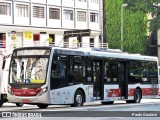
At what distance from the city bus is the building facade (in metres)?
26.8

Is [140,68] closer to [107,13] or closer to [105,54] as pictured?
[105,54]

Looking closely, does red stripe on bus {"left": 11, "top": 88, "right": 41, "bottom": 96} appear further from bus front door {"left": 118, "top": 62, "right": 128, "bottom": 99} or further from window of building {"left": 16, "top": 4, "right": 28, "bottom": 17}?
window of building {"left": 16, "top": 4, "right": 28, "bottom": 17}

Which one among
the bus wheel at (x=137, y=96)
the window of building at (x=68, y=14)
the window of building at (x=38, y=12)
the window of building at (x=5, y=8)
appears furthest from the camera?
the window of building at (x=68, y=14)

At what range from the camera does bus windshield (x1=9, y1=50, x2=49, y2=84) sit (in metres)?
25.2

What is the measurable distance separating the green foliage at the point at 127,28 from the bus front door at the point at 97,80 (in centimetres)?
5111

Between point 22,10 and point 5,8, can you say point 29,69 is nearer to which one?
point 5,8

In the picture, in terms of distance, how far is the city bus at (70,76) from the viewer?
82.6ft

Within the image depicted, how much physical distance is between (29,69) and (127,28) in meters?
58.2

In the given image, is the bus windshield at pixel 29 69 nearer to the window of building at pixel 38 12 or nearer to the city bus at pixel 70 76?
the city bus at pixel 70 76

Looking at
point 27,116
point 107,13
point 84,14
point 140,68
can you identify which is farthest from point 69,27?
point 27,116

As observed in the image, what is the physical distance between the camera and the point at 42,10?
65562 millimetres

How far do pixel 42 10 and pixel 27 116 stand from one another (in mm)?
47345

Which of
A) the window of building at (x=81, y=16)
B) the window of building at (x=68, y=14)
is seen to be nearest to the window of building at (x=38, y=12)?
the window of building at (x=68, y=14)

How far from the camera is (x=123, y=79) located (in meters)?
31.4
